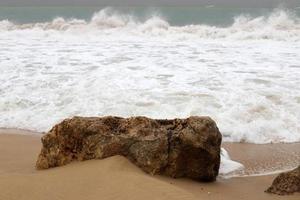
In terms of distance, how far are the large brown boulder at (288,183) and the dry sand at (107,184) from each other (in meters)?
0.09

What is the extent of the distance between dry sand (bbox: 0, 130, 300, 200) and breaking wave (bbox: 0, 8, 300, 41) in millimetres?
15029

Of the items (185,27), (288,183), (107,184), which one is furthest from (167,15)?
(107,184)

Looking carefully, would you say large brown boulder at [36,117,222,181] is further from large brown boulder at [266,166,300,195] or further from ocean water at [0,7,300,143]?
ocean water at [0,7,300,143]

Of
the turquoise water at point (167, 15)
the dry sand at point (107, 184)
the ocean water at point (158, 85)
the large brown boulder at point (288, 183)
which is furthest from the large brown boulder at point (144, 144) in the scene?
the turquoise water at point (167, 15)

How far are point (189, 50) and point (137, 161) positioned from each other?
10.6m

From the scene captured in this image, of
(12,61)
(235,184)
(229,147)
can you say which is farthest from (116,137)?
(12,61)

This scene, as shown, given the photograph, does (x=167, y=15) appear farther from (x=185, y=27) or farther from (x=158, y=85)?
(x=158, y=85)

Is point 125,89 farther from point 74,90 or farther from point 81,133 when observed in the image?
point 81,133

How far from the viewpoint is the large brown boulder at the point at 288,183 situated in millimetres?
4188

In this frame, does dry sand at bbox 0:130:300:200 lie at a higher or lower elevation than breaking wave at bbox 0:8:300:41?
lower

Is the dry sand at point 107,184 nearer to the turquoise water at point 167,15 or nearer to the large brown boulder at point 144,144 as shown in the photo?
the large brown boulder at point 144,144

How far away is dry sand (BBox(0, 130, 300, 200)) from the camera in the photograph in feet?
12.1

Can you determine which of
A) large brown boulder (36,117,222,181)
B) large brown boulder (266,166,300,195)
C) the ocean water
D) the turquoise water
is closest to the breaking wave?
the turquoise water

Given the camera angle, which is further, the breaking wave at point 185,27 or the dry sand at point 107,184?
the breaking wave at point 185,27
